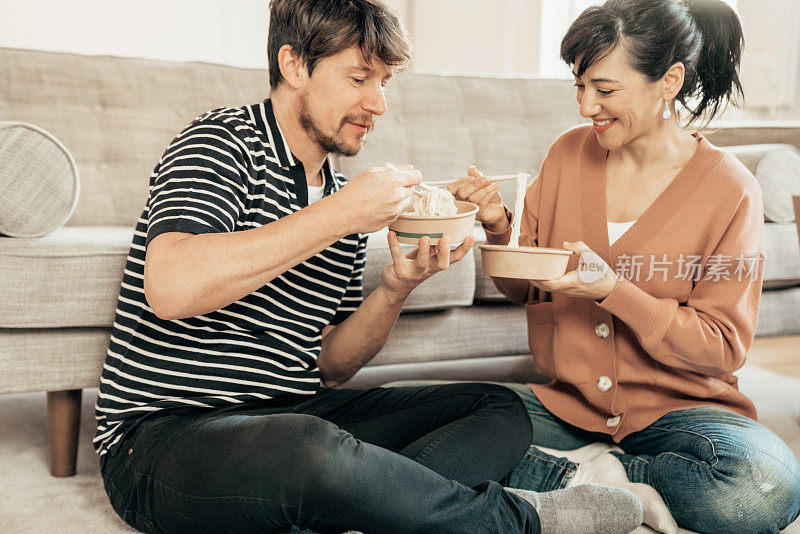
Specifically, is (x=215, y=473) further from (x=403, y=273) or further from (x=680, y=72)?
(x=680, y=72)

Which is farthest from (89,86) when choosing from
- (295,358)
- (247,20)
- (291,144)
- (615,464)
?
(247,20)

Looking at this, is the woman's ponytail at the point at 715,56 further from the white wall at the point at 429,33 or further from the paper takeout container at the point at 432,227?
the white wall at the point at 429,33

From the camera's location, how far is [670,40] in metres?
1.44

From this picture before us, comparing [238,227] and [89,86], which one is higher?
[89,86]

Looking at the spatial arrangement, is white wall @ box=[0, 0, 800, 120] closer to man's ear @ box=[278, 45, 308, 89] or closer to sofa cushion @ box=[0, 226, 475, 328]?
sofa cushion @ box=[0, 226, 475, 328]

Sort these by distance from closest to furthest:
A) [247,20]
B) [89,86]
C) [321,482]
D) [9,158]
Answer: [321,482] → [9,158] → [89,86] → [247,20]

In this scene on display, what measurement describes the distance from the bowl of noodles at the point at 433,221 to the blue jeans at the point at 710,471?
1.73 ft

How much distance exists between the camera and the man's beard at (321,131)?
139 cm

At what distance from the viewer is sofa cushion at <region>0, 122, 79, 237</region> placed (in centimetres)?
160

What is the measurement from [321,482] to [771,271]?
1716 millimetres

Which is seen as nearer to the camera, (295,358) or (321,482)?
(321,482)

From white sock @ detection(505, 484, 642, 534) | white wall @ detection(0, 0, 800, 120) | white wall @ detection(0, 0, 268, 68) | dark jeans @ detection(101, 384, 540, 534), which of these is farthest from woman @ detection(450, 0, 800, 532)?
white wall @ detection(0, 0, 268, 68)

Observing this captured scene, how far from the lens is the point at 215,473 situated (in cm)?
116

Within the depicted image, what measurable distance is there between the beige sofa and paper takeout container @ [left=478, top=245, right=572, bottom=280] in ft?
1.75
